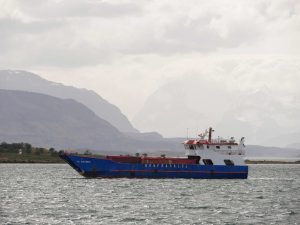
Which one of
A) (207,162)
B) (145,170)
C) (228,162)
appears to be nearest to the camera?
(145,170)

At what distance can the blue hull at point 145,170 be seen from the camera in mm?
126000

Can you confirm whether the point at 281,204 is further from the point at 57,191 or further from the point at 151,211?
the point at 57,191

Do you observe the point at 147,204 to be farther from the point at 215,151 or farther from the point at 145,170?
the point at 215,151

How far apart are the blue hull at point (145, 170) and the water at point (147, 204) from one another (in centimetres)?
502

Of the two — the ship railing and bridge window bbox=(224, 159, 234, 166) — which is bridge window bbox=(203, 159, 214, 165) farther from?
bridge window bbox=(224, 159, 234, 166)

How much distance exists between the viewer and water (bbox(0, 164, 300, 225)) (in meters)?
68.2

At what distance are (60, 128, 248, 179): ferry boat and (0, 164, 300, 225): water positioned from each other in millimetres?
5320

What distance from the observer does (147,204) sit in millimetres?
83500

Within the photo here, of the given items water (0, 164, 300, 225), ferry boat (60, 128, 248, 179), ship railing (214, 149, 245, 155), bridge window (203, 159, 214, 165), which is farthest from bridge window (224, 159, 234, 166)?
water (0, 164, 300, 225)

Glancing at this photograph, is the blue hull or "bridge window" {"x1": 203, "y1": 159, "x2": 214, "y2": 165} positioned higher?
"bridge window" {"x1": 203, "y1": 159, "x2": 214, "y2": 165}

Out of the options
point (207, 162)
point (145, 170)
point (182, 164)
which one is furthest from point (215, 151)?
point (145, 170)

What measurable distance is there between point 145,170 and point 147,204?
A: 1806 inches

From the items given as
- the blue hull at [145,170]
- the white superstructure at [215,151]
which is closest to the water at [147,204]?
the blue hull at [145,170]

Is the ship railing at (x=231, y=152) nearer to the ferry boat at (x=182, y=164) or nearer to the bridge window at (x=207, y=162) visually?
the ferry boat at (x=182, y=164)
